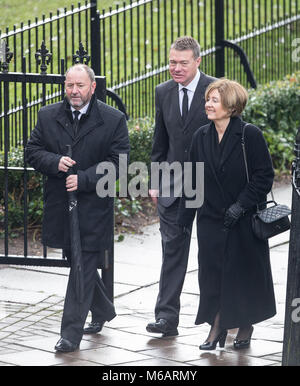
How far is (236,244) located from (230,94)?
950mm

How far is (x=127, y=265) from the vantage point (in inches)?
361

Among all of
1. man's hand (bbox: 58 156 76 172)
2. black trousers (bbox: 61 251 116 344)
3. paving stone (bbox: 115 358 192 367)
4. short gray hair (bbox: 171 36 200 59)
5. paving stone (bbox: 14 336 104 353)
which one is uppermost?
short gray hair (bbox: 171 36 200 59)

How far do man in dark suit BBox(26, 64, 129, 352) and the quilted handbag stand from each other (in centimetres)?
99

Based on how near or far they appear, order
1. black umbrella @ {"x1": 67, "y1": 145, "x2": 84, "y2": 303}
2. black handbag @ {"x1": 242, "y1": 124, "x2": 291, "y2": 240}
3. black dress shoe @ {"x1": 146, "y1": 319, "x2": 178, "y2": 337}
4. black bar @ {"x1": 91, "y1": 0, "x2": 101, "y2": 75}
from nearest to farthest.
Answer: black handbag @ {"x1": 242, "y1": 124, "x2": 291, "y2": 240} < black umbrella @ {"x1": 67, "y1": 145, "x2": 84, "y2": 303} < black dress shoe @ {"x1": 146, "y1": 319, "x2": 178, "y2": 337} < black bar @ {"x1": 91, "y1": 0, "x2": 101, "y2": 75}

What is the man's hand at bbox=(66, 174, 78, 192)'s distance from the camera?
6.82m

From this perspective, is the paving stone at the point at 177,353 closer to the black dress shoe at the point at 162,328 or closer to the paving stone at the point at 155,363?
the paving stone at the point at 155,363

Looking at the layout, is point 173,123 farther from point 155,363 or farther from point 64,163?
point 155,363

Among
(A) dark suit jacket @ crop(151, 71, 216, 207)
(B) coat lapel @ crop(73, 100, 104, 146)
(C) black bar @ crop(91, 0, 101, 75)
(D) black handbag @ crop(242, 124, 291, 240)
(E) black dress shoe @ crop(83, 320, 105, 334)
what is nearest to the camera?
(D) black handbag @ crop(242, 124, 291, 240)

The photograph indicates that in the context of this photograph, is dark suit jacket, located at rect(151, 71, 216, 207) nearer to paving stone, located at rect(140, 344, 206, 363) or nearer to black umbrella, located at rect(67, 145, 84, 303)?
black umbrella, located at rect(67, 145, 84, 303)

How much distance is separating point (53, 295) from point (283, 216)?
7.53 feet

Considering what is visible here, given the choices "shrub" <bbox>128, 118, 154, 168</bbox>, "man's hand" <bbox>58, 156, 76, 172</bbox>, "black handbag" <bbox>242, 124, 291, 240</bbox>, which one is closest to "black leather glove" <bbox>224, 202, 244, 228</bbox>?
"black handbag" <bbox>242, 124, 291, 240</bbox>

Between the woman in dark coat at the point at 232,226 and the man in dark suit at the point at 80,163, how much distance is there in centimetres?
66

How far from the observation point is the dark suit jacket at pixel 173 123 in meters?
7.40
